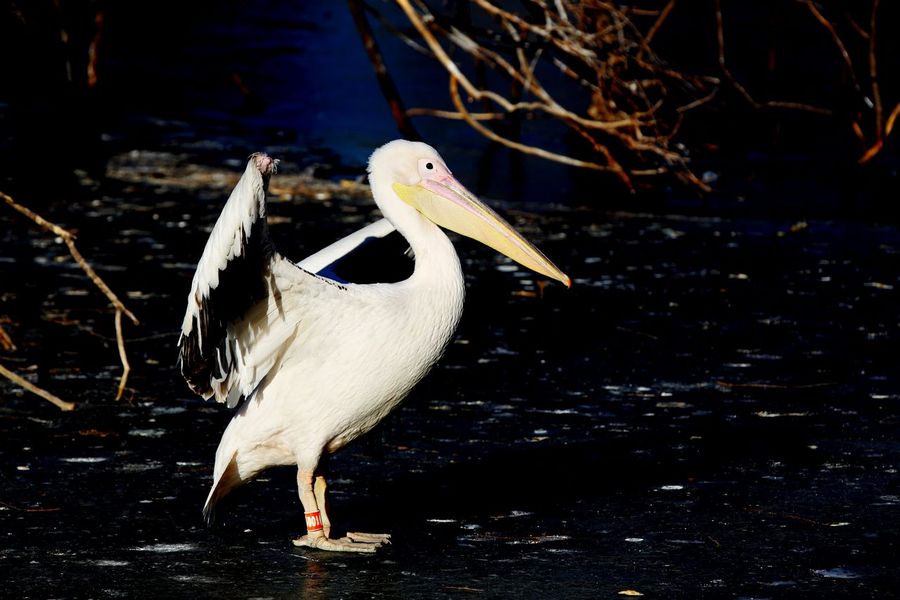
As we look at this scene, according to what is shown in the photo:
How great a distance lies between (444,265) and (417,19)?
4.29 meters

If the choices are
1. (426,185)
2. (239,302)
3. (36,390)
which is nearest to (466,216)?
(426,185)

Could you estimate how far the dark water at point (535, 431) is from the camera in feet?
11.6

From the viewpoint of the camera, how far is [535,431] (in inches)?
185

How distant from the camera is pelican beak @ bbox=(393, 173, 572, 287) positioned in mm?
3969

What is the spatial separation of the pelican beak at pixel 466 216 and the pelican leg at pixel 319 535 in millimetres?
850

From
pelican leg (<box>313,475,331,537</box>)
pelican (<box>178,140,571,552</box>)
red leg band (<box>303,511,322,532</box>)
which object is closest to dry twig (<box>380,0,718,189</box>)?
pelican (<box>178,140,571,552</box>)

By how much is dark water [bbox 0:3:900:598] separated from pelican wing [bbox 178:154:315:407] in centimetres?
44

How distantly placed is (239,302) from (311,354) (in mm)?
279

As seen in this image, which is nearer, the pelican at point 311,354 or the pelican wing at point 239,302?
the pelican wing at point 239,302

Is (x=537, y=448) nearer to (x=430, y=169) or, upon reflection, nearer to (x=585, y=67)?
(x=430, y=169)

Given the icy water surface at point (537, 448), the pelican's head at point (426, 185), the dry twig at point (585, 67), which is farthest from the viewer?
the dry twig at point (585, 67)

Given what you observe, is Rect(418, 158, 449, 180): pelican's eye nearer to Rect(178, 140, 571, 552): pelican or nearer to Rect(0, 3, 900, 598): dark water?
Rect(178, 140, 571, 552): pelican

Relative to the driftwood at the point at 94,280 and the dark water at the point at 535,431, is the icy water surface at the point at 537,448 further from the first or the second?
the driftwood at the point at 94,280

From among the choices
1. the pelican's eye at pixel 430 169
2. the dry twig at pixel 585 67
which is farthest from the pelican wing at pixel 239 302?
the dry twig at pixel 585 67
